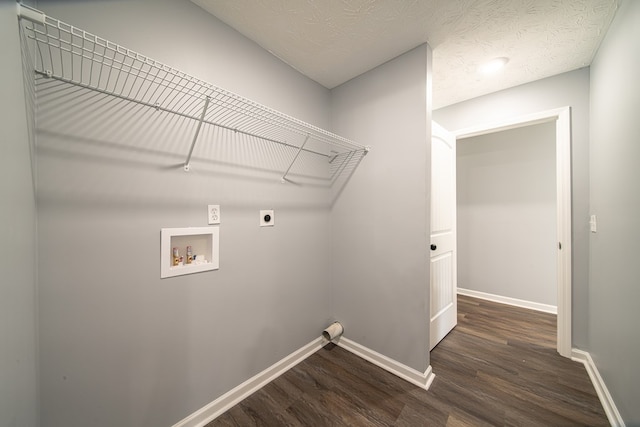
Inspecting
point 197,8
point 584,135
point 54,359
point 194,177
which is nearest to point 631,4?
point 584,135

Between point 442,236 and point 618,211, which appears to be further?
point 442,236

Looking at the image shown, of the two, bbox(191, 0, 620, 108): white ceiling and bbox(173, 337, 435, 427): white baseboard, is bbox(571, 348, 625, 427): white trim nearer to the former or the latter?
bbox(173, 337, 435, 427): white baseboard

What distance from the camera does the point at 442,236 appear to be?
2084 mm

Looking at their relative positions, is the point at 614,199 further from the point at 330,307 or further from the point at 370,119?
the point at 330,307

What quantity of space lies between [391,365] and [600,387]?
1320 millimetres

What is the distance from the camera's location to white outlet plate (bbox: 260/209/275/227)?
1589 mm

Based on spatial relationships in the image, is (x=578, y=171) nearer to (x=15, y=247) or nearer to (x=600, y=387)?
(x=600, y=387)

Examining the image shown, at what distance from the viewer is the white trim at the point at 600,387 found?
1.22m

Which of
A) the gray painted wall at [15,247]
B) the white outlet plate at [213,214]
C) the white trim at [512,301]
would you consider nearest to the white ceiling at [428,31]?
the gray painted wall at [15,247]

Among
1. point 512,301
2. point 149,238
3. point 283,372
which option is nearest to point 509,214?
point 512,301

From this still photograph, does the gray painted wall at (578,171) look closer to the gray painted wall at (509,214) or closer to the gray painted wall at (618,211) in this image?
the gray painted wall at (618,211)

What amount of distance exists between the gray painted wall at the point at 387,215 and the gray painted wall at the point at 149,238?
2.07ft

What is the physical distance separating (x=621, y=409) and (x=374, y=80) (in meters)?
2.52

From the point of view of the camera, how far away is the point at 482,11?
50.7 inches
